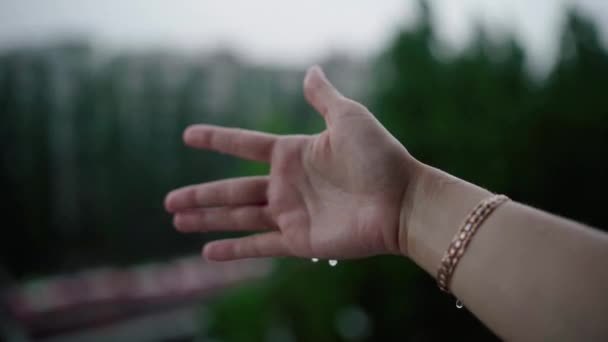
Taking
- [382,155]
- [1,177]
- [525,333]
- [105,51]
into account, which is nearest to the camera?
[525,333]

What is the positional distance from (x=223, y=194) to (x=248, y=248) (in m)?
0.10

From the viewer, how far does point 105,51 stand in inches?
131

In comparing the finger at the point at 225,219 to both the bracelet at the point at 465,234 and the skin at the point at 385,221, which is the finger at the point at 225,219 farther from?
the bracelet at the point at 465,234

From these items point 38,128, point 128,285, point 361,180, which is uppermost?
point 361,180

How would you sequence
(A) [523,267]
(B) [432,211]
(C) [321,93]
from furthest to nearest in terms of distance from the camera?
(C) [321,93], (B) [432,211], (A) [523,267]

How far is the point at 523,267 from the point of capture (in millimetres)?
534

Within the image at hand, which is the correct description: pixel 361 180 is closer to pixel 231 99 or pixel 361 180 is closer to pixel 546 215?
pixel 546 215

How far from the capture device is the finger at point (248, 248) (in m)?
0.79

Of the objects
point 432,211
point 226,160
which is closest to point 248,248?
point 432,211

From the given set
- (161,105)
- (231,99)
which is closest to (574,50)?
(231,99)

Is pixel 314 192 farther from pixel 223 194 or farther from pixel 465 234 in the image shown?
pixel 465 234

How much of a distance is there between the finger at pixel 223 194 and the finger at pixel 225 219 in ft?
0.04

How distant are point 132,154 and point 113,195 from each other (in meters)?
0.36

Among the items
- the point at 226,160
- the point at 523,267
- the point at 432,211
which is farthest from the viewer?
the point at 226,160
